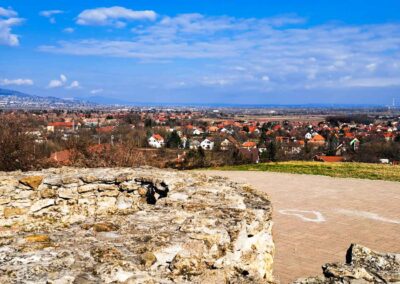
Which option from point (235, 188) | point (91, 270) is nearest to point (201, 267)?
point (91, 270)

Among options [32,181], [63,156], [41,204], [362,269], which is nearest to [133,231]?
[362,269]

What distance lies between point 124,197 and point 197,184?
1.27 metres

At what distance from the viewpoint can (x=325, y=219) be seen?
9500 mm

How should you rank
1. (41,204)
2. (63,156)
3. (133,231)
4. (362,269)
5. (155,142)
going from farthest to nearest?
1. (155,142)
2. (63,156)
3. (41,204)
4. (133,231)
5. (362,269)

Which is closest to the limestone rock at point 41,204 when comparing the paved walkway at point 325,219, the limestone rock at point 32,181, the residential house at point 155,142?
the limestone rock at point 32,181

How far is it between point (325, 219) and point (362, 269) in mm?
6212

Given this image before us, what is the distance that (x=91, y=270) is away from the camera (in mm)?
3127

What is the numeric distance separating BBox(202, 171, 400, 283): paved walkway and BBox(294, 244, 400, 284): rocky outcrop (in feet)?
7.57

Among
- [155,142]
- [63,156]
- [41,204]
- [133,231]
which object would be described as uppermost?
[133,231]

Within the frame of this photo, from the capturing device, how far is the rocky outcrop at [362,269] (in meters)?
3.38

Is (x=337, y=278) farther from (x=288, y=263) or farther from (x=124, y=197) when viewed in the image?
(x=124, y=197)

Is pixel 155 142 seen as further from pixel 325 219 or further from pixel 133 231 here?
pixel 133 231

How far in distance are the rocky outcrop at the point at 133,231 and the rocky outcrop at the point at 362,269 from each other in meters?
0.57

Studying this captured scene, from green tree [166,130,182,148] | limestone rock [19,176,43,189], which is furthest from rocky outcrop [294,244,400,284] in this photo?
green tree [166,130,182,148]
